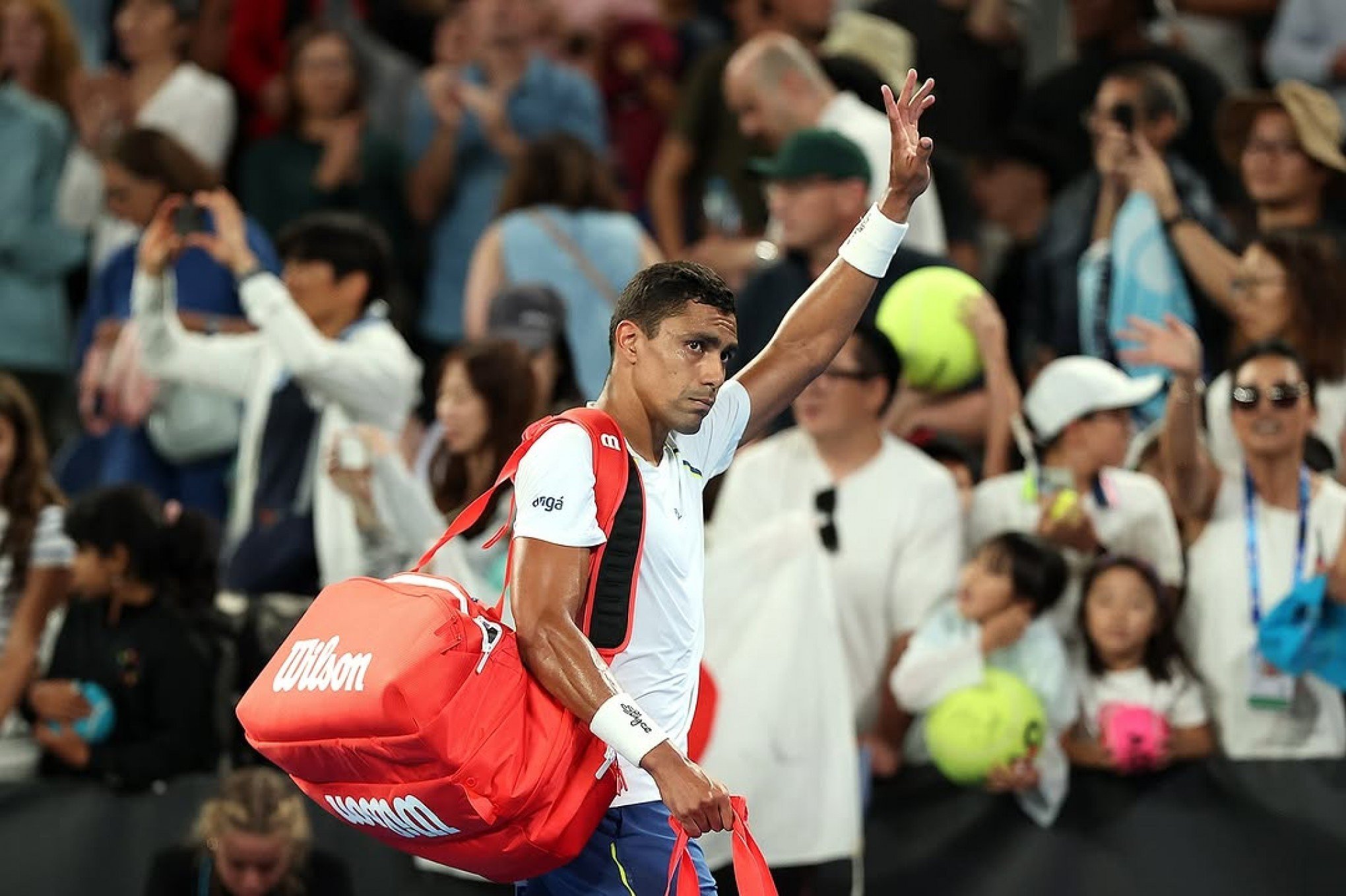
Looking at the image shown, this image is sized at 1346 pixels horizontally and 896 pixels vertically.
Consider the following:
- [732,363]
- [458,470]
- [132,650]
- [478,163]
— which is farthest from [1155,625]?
[478,163]

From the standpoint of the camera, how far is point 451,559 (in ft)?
21.0

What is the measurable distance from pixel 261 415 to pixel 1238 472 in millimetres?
3172

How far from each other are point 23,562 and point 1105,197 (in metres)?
4.02

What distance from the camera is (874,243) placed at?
486cm

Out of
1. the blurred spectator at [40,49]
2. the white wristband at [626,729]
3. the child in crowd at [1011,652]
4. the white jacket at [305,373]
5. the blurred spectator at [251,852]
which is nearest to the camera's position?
the white wristband at [626,729]

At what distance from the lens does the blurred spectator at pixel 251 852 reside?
6191mm

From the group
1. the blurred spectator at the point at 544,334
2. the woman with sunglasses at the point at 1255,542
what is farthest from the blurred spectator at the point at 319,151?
the woman with sunglasses at the point at 1255,542

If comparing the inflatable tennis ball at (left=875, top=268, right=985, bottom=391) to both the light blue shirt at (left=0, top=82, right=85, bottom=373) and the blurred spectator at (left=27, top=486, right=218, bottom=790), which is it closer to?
the blurred spectator at (left=27, top=486, right=218, bottom=790)

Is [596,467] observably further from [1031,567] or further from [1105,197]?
[1105,197]

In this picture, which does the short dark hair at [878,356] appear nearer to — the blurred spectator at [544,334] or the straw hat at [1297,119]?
the blurred spectator at [544,334]

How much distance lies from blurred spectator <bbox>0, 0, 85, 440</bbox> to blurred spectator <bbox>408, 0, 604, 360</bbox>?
1.52 meters

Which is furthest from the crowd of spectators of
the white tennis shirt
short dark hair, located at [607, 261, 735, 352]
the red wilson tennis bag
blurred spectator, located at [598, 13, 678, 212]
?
short dark hair, located at [607, 261, 735, 352]

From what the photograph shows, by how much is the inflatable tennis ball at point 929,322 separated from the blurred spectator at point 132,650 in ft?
7.38

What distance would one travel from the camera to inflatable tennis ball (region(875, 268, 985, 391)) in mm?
7078
